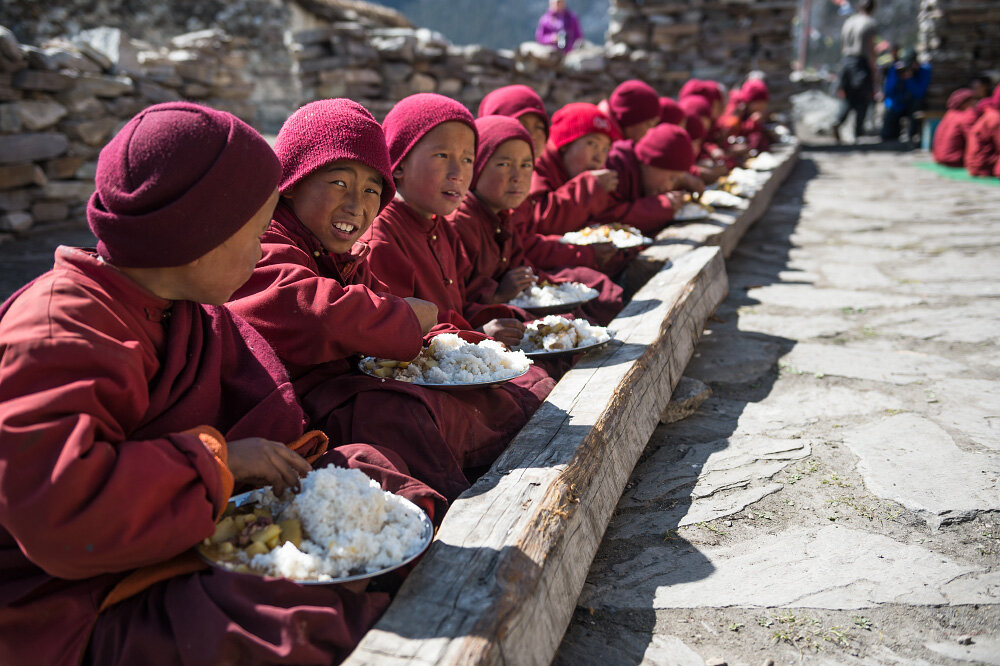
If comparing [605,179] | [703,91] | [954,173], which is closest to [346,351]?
[605,179]

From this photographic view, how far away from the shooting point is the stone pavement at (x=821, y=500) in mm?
1977

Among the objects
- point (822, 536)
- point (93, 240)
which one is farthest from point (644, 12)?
point (822, 536)

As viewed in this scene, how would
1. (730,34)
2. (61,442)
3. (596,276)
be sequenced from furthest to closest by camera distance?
(730,34), (596,276), (61,442)

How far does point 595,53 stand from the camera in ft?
44.3

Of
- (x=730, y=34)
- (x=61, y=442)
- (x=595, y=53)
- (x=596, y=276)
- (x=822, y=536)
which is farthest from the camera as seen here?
(x=730, y=34)

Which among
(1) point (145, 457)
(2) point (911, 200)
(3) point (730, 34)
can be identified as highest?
(3) point (730, 34)

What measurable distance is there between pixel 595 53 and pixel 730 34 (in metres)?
3.40

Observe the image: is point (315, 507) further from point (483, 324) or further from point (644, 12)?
point (644, 12)

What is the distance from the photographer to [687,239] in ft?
16.9

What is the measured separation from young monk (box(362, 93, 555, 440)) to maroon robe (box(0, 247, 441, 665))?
139 centimetres

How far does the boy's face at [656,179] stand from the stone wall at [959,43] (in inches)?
506

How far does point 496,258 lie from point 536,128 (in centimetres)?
127

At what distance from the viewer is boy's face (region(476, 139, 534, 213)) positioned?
3891 mm

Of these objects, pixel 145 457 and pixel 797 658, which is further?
pixel 797 658
